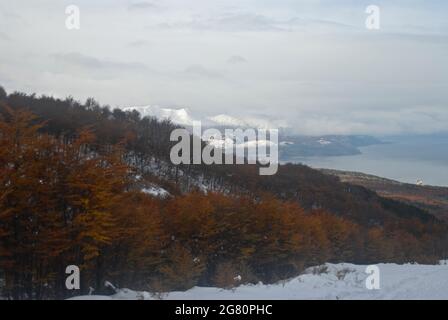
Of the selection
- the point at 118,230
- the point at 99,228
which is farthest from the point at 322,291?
the point at 118,230

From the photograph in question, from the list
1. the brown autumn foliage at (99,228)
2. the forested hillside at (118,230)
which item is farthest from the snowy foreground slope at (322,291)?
the forested hillside at (118,230)

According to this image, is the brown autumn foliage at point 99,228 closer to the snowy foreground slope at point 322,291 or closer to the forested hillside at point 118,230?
the forested hillside at point 118,230

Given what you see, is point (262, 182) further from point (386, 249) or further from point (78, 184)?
point (78, 184)

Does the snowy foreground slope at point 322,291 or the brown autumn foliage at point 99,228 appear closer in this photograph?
the snowy foreground slope at point 322,291

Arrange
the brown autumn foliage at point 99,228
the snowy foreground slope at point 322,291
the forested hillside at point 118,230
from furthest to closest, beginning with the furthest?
the forested hillside at point 118,230 < the brown autumn foliage at point 99,228 < the snowy foreground slope at point 322,291

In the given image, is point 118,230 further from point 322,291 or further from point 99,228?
point 322,291

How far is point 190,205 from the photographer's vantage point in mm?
36469

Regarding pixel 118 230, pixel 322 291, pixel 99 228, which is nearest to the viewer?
pixel 322 291

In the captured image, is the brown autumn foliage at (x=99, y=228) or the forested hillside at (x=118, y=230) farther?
the forested hillside at (x=118, y=230)

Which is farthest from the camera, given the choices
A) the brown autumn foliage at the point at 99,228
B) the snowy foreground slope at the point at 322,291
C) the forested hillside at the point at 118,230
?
the forested hillside at the point at 118,230

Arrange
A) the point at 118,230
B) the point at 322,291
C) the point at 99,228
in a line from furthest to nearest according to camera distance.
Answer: the point at 118,230
the point at 99,228
the point at 322,291

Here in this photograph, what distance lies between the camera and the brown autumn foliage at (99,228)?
846 inches

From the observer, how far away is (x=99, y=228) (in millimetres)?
22406
